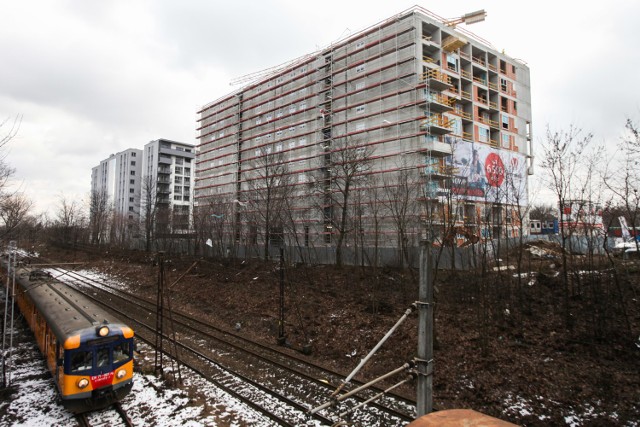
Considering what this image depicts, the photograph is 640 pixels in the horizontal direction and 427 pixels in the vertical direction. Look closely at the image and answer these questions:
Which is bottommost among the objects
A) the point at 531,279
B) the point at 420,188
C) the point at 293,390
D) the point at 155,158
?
the point at 293,390

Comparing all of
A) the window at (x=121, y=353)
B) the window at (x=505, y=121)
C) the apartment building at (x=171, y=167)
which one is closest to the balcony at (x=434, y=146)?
the window at (x=505, y=121)

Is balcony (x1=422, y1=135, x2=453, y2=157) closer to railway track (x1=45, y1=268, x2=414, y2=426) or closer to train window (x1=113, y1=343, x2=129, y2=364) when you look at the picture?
railway track (x1=45, y1=268, x2=414, y2=426)

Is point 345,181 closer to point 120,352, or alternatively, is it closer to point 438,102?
point 438,102

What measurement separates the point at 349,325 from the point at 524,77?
51.4 meters

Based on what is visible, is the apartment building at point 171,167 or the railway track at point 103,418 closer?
the railway track at point 103,418

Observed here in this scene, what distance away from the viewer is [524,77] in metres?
51.0

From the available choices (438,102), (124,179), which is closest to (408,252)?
(438,102)

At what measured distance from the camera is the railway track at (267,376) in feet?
30.1

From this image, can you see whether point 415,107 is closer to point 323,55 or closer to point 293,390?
point 323,55

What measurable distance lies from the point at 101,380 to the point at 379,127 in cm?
3479

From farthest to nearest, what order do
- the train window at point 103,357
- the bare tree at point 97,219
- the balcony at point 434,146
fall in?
the bare tree at point 97,219
the balcony at point 434,146
the train window at point 103,357

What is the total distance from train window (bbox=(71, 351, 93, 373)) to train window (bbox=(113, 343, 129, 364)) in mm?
559

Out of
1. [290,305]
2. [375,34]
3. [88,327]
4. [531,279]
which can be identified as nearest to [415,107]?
[375,34]

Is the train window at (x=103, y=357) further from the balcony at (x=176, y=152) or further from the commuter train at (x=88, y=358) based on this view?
the balcony at (x=176, y=152)
